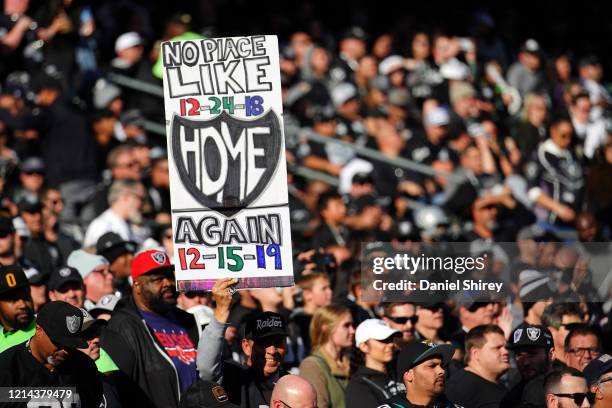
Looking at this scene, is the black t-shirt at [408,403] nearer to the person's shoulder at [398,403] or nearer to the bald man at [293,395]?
the person's shoulder at [398,403]

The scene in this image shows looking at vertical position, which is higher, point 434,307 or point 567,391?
point 434,307

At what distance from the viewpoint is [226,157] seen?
27.6 feet

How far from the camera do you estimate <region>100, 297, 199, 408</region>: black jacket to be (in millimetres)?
8383

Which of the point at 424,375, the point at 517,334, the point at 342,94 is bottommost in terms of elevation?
the point at 424,375

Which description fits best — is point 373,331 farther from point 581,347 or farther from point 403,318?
point 581,347

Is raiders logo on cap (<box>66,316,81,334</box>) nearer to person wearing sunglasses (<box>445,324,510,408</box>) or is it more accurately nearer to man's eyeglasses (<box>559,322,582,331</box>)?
person wearing sunglasses (<box>445,324,510,408</box>)

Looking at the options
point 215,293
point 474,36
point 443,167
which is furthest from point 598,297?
point 474,36

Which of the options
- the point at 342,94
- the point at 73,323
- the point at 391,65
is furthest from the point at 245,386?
the point at 391,65

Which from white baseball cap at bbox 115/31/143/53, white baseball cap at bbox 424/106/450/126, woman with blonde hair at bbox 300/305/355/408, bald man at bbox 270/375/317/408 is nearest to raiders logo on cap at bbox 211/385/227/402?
bald man at bbox 270/375/317/408

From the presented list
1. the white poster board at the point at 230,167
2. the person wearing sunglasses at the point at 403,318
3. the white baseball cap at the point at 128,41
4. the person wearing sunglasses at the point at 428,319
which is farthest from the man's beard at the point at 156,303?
the white baseball cap at the point at 128,41

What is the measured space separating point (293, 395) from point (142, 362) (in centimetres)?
114

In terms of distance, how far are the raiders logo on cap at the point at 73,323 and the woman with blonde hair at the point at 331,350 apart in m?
2.34

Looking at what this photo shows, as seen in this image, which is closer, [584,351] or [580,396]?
[580,396]

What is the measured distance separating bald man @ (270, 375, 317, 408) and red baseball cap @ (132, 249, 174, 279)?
1280mm
